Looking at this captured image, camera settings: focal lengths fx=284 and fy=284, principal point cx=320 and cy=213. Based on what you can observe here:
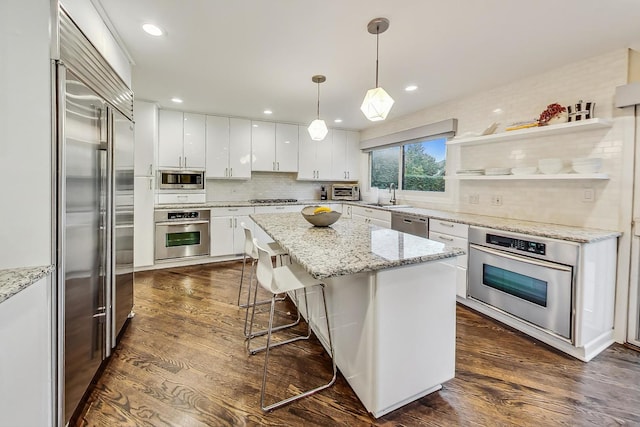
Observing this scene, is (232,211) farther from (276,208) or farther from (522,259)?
(522,259)

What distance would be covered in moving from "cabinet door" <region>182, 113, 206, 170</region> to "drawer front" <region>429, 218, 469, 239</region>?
3517 millimetres

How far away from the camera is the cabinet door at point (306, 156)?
522cm

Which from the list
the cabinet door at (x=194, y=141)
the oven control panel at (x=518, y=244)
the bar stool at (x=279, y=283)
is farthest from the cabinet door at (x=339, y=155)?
the bar stool at (x=279, y=283)

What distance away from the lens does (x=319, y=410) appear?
1.56 m

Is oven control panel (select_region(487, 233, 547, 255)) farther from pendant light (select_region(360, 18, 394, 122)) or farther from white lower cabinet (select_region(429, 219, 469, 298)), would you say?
pendant light (select_region(360, 18, 394, 122))

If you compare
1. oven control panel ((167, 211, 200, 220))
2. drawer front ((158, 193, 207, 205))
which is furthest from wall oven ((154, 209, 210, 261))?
drawer front ((158, 193, 207, 205))

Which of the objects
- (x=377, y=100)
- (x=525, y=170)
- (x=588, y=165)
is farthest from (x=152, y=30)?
(x=588, y=165)

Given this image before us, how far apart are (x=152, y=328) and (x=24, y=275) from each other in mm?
1538

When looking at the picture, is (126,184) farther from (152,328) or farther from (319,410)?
(319,410)

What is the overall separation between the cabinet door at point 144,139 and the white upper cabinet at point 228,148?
834 mm

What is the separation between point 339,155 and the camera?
18.2ft

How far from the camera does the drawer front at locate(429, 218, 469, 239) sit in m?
2.81

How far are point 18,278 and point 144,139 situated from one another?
330cm

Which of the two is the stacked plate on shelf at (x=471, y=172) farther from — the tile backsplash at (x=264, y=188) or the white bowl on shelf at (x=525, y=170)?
the tile backsplash at (x=264, y=188)
